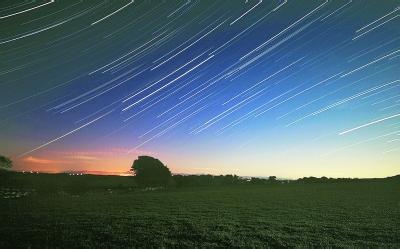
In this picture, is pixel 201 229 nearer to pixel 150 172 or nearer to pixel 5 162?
pixel 150 172

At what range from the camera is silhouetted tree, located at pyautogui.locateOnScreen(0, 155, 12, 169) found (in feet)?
385

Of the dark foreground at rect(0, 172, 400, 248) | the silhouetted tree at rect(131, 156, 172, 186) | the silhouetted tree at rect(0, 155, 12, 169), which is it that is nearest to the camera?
the dark foreground at rect(0, 172, 400, 248)

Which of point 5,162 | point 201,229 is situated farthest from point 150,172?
point 201,229

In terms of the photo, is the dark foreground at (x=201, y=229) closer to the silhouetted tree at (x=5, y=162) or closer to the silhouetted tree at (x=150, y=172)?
the silhouetted tree at (x=150, y=172)

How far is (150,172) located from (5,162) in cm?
5063

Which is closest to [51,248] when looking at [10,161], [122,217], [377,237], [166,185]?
[122,217]

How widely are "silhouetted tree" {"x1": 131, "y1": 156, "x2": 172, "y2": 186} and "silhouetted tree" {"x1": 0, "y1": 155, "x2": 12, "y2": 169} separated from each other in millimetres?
43905

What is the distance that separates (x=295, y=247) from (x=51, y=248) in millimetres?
15243

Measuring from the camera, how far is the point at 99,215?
37.6 metres

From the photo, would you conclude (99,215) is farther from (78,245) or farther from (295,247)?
(295,247)

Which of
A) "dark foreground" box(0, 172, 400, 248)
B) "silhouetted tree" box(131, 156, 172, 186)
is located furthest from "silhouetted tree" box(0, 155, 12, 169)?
"dark foreground" box(0, 172, 400, 248)

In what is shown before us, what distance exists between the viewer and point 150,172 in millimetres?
109750

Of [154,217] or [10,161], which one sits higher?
[10,161]

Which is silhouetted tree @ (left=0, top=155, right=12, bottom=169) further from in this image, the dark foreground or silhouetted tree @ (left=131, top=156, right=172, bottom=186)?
the dark foreground
